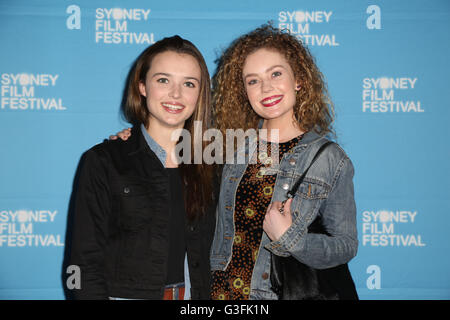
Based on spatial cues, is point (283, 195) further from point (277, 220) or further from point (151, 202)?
point (151, 202)

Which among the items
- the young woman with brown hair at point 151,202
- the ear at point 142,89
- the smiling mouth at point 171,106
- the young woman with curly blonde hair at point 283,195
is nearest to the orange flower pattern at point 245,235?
the young woman with curly blonde hair at point 283,195

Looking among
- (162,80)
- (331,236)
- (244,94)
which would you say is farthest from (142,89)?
(331,236)

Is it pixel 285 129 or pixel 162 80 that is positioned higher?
pixel 162 80

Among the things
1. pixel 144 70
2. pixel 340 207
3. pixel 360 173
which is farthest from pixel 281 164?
pixel 360 173

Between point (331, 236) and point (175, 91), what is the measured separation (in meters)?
1.23

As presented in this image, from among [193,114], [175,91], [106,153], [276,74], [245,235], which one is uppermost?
[276,74]

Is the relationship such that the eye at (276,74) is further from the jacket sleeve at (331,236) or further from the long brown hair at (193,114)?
the jacket sleeve at (331,236)

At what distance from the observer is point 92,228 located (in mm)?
1745

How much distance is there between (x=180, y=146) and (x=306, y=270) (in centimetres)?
107

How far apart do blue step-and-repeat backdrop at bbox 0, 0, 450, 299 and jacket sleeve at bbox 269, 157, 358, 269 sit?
112cm

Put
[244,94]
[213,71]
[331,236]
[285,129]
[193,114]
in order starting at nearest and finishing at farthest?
[331,236] < [285,129] < [193,114] < [244,94] < [213,71]

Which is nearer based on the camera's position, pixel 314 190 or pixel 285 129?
pixel 314 190

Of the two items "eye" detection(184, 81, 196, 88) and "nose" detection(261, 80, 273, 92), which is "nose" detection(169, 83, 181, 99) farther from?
"nose" detection(261, 80, 273, 92)

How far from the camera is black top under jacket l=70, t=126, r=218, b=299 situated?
Answer: 1.74 meters
